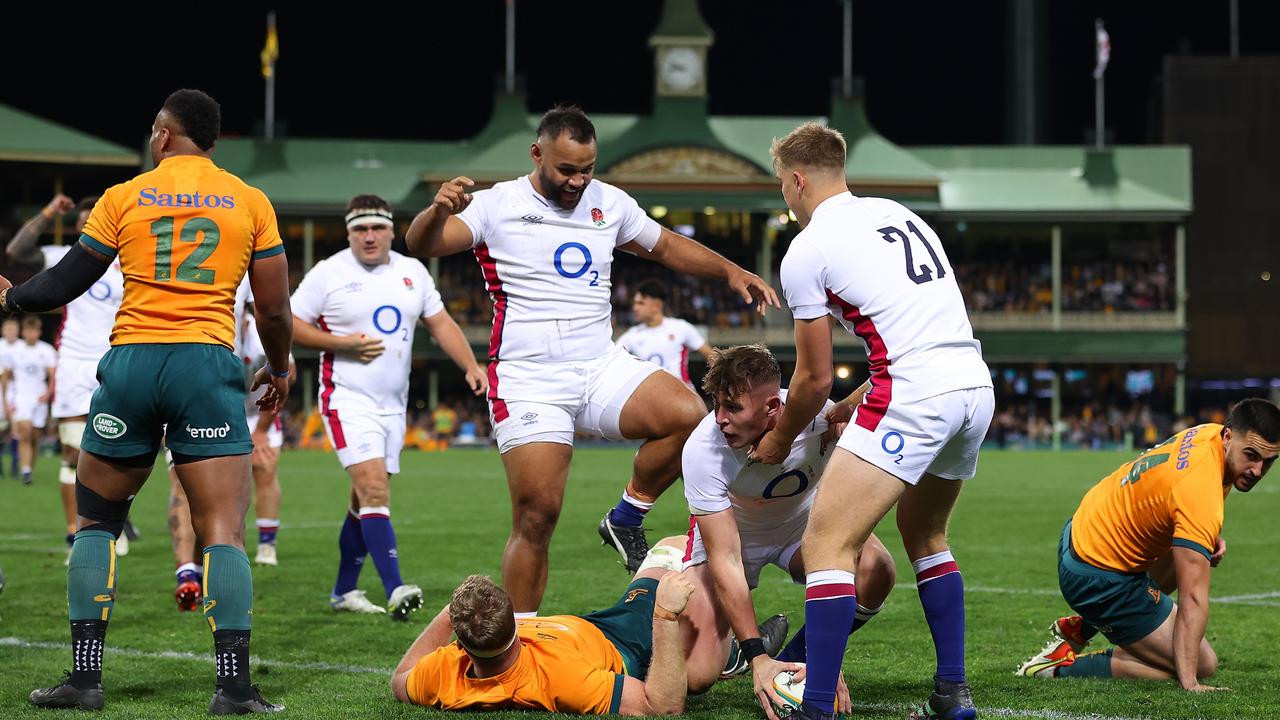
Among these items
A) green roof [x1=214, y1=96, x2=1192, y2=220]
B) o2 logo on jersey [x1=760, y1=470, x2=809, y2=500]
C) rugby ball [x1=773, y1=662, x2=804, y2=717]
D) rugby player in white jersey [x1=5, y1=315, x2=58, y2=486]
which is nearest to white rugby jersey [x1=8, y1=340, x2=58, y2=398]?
rugby player in white jersey [x1=5, y1=315, x2=58, y2=486]

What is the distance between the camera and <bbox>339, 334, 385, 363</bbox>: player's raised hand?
9.27 meters

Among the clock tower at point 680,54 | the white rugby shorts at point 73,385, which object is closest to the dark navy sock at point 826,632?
the white rugby shorts at point 73,385

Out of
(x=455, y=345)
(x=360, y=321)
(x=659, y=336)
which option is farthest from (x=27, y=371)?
(x=455, y=345)

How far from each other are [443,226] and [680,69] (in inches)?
1815

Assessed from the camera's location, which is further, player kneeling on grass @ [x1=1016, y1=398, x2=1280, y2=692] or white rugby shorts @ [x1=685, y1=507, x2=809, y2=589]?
white rugby shorts @ [x1=685, y1=507, x2=809, y2=589]

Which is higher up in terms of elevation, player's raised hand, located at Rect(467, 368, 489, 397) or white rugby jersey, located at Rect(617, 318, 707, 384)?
white rugby jersey, located at Rect(617, 318, 707, 384)

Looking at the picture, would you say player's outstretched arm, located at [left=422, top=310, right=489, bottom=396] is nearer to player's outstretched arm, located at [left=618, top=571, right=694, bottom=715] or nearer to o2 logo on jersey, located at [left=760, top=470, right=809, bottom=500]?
o2 logo on jersey, located at [left=760, top=470, right=809, bottom=500]

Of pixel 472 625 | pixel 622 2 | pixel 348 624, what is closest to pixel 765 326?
pixel 622 2

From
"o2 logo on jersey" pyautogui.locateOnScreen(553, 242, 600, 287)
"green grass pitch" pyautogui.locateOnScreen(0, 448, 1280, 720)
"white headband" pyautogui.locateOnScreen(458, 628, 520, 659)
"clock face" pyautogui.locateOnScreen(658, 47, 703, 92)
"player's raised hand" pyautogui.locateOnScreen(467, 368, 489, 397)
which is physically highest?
"clock face" pyautogui.locateOnScreen(658, 47, 703, 92)

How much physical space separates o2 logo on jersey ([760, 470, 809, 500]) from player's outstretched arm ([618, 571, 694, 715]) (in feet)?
2.21

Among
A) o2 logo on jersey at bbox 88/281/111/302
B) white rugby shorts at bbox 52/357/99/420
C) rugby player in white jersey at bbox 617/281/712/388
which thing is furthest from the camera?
rugby player in white jersey at bbox 617/281/712/388

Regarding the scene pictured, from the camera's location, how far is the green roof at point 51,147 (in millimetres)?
47906

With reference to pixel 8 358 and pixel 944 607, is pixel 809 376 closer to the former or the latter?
pixel 944 607

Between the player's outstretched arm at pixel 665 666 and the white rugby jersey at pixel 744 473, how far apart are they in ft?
1.64
